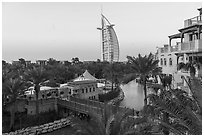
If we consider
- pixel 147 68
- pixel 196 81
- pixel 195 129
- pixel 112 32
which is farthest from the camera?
pixel 112 32

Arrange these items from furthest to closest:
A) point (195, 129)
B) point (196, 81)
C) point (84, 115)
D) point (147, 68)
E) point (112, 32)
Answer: point (112, 32) → point (84, 115) → point (147, 68) → point (196, 81) → point (195, 129)

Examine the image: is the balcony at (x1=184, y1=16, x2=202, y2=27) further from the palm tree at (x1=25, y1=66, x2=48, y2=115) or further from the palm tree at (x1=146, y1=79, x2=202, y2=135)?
the palm tree at (x1=25, y1=66, x2=48, y2=115)

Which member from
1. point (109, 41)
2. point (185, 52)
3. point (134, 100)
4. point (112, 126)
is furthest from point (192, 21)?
point (109, 41)

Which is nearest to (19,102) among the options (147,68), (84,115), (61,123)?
(61,123)

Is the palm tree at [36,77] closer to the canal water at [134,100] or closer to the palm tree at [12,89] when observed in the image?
the palm tree at [12,89]

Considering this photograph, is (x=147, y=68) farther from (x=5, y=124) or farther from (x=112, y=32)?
(x=112, y=32)

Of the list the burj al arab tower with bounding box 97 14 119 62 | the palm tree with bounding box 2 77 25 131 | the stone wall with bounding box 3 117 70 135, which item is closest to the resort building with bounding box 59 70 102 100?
the stone wall with bounding box 3 117 70 135
